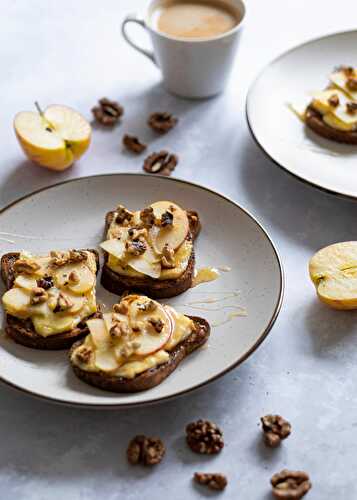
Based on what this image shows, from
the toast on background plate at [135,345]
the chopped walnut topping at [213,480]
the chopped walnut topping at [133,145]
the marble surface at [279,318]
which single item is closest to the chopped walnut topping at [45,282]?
the toast on background plate at [135,345]

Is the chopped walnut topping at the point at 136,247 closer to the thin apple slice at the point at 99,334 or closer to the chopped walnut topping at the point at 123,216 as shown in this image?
the chopped walnut topping at the point at 123,216

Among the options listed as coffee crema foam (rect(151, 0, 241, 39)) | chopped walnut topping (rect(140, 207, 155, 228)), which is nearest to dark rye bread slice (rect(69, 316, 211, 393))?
chopped walnut topping (rect(140, 207, 155, 228))

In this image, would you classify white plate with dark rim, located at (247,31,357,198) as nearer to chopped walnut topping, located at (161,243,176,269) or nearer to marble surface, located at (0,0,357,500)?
marble surface, located at (0,0,357,500)

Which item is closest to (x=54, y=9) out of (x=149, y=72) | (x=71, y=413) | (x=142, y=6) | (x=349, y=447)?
(x=142, y=6)

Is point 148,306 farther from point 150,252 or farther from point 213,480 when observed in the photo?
point 213,480

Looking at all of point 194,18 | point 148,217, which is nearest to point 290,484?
point 148,217

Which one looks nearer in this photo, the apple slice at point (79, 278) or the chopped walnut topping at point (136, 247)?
the apple slice at point (79, 278)

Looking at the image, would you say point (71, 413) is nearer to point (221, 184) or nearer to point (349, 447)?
point (349, 447)
